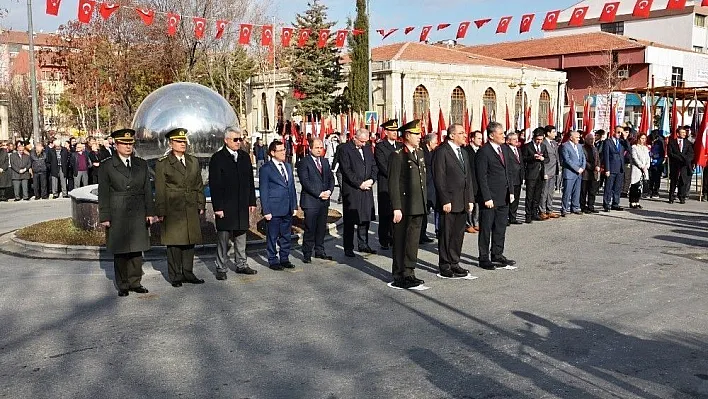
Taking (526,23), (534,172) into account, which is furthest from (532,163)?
(526,23)

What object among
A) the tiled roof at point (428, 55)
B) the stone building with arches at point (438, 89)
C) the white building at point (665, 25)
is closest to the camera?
the stone building with arches at point (438, 89)

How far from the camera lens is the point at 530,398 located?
4.57 meters

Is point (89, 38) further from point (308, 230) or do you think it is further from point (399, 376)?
point (399, 376)

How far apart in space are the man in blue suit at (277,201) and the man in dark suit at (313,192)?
1.33 ft

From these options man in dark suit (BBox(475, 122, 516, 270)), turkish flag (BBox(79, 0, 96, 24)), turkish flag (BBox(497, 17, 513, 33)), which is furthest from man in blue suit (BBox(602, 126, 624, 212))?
turkish flag (BBox(79, 0, 96, 24))

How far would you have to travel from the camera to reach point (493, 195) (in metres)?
9.13

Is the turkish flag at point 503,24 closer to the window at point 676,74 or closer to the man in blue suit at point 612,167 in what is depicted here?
the man in blue suit at point 612,167

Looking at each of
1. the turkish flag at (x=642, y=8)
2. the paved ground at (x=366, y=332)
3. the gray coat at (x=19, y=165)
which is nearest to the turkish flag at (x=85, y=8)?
the gray coat at (x=19, y=165)

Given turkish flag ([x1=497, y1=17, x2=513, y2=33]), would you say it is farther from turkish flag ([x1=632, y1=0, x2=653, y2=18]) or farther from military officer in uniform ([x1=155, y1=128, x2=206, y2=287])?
military officer in uniform ([x1=155, y1=128, x2=206, y2=287])

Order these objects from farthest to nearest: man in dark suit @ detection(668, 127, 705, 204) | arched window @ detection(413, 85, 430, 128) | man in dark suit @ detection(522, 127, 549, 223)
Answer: arched window @ detection(413, 85, 430, 128)
man in dark suit @ detection(668, 127, 705, 204)
man in dark suit @ detection(522, 127, 549, 223)

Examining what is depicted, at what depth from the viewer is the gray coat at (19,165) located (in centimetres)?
1931

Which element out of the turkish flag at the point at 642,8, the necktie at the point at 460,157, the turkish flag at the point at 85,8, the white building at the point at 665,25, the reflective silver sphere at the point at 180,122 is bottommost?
the necktie at the point at 460,157

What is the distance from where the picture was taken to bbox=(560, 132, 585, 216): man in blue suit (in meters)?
13.6

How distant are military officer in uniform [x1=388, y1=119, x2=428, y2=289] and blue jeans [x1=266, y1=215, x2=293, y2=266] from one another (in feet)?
6.25
